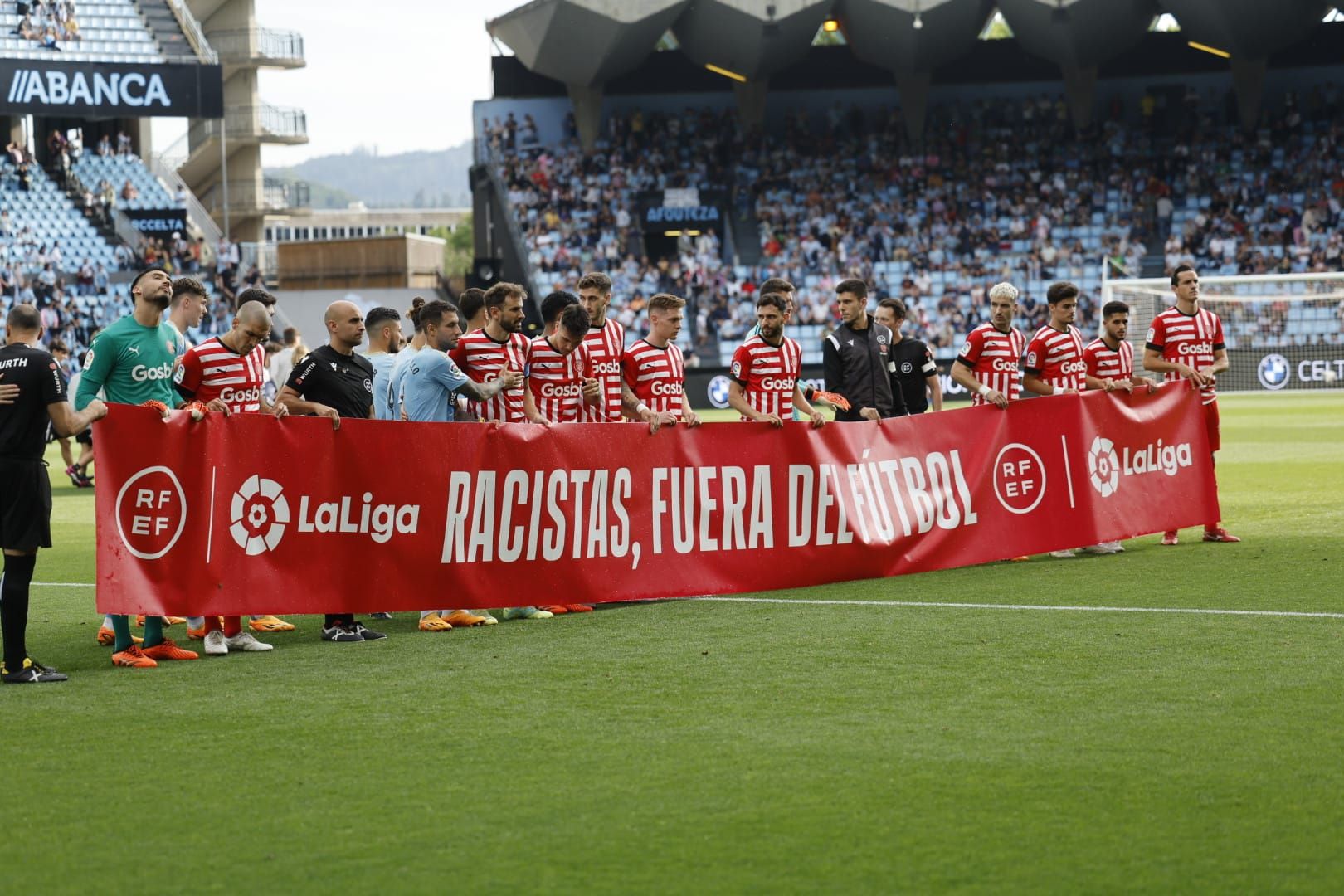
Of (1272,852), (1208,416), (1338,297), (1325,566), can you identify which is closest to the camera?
(1272,852)

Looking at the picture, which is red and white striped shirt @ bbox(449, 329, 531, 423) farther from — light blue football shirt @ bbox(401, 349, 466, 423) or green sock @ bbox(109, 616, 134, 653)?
green sock @ bbox(109, 616, 134, 653)

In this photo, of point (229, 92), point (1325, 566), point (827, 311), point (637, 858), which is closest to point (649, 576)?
point (1325, 566)

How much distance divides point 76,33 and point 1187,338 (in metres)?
41.8

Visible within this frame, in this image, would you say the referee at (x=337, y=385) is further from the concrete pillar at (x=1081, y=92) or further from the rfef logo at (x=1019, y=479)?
the concrete pillar at (x=1081, y=92)

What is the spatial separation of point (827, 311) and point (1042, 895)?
4060 cm

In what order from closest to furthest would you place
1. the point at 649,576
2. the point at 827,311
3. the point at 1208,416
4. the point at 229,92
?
1. the point at 649,576
2. the point at 1208,416
3. the point at 827,311
4. the point at 229,92

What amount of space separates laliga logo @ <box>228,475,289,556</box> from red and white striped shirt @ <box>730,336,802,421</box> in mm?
3733

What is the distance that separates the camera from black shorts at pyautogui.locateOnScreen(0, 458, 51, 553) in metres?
7.62

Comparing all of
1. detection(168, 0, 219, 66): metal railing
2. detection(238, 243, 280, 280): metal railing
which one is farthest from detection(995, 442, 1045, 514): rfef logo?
detection(168, 0, 219, 66): metal railing

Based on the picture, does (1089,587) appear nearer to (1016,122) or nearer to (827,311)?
(827,311)

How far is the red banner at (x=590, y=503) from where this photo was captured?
845cm

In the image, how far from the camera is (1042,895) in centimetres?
431

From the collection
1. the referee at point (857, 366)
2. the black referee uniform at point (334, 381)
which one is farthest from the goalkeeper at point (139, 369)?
the referee at point (857, 366)

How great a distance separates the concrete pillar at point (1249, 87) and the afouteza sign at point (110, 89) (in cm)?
2976
